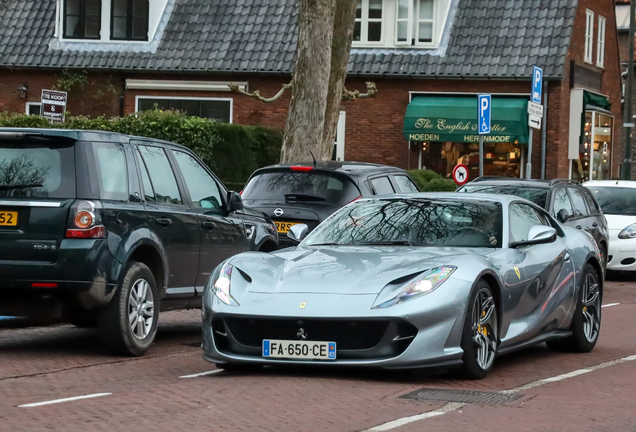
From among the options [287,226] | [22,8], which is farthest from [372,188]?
[22,8]

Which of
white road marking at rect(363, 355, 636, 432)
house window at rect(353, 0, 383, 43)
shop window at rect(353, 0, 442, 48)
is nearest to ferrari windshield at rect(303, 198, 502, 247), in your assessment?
white road marking at rect(363, 355, 636, 432)

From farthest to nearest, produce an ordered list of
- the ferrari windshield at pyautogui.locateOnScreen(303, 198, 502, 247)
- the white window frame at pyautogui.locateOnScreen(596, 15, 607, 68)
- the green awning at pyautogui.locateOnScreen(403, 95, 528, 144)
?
the white window frame at pyautogui.locateOnScreen(596, 15, 607, 68) < the green awning at pyautogui.locateOnScreen(403, 95, 528, 144) < the ferrari windshield at pyautogui.locateOnScreen(303, 198, 502, 247)

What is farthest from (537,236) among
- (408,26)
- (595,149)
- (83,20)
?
(595,149)

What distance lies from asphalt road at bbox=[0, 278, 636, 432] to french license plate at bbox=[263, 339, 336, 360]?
7.0 inches

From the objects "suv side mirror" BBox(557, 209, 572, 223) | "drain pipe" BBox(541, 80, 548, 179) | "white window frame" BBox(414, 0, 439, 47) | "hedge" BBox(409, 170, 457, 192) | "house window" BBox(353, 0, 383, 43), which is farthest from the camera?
"house window" BBox(353, 0, 383, 43)

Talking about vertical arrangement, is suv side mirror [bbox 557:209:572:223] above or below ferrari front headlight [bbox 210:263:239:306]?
above

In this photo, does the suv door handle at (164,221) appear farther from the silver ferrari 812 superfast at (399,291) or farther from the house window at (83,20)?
the house window at (83,20)

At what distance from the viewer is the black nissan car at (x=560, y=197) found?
55.6 feet

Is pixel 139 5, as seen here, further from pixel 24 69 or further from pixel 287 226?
pixel 287 226

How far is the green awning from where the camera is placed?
111ft

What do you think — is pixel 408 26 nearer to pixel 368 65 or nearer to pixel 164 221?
pixel 368 65

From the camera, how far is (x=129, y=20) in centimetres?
3688

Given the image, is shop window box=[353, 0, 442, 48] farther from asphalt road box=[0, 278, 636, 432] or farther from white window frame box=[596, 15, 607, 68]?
asphalt road box=[0, 278, 636, 432]

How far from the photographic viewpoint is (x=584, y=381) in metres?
8.84
